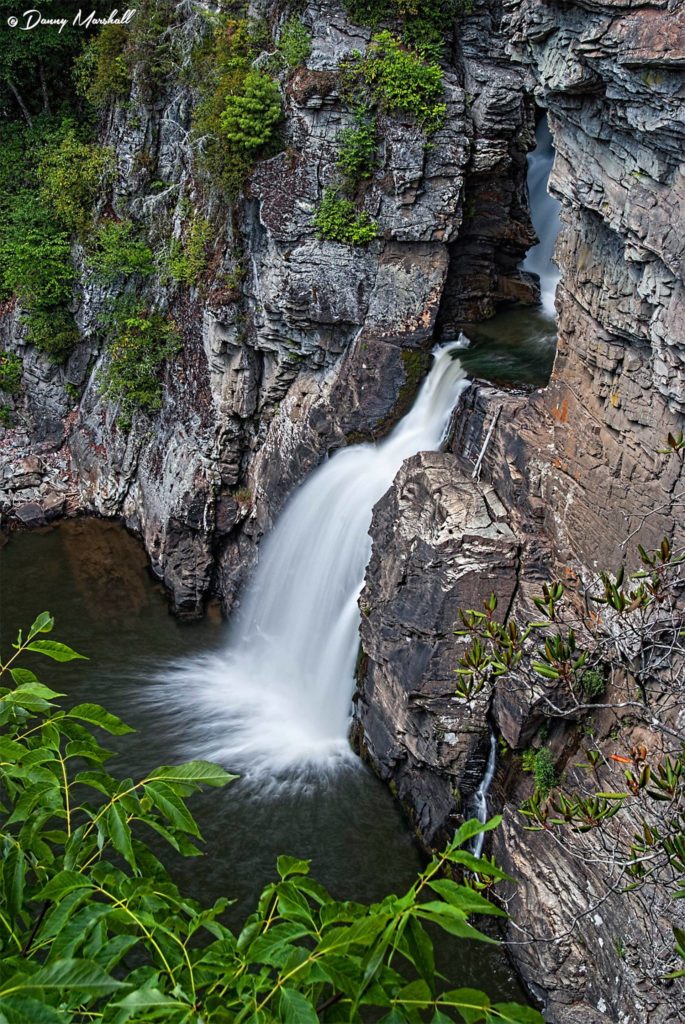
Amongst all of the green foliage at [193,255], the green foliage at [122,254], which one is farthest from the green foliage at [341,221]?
the green foliage at [122,254]

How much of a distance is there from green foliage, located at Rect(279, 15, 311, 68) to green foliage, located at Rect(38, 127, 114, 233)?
5.42m

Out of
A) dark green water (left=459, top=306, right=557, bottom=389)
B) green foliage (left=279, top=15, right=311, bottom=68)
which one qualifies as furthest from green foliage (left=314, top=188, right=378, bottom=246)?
dark green water (left=459, top=306, right=557, bottom=389)

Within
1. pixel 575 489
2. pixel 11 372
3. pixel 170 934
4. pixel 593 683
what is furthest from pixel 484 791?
pixel 11 372

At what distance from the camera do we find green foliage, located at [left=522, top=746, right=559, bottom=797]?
8992mm

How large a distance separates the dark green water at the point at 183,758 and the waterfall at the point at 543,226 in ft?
26.2

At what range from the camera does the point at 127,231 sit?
16.4 meters

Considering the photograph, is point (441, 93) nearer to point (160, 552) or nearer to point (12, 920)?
point (160, 552)

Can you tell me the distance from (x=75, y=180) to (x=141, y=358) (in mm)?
4179

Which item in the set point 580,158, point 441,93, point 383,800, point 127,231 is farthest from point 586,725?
point 127,231

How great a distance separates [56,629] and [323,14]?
1035 cm

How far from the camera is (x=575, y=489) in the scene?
945cm

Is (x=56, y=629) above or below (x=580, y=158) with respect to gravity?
below

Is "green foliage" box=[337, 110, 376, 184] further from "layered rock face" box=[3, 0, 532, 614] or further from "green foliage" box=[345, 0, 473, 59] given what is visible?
"green foliage" box=[345, 0, 473, 59]

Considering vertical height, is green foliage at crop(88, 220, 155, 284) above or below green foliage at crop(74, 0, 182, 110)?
below
